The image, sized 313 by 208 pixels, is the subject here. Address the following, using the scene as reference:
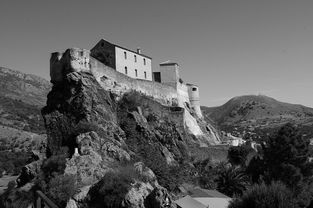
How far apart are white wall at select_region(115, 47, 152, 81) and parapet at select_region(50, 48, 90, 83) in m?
7.86

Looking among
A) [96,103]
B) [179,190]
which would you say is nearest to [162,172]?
[179,190]

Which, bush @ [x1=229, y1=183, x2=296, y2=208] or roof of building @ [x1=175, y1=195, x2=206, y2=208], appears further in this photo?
roof of building @ [x1=175, y1=195, x2=206, y2=208]

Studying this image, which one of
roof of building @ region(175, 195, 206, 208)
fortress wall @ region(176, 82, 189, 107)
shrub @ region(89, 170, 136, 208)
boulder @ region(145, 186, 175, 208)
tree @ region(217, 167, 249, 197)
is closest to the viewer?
shrub @ region(89, 170, 136, 208)

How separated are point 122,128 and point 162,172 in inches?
249

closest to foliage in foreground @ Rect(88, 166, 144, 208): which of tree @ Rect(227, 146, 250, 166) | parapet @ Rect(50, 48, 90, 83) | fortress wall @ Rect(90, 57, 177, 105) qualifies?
parapet @ Rect(50, 48, 90, 83)

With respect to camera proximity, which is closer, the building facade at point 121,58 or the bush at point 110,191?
the bush at point 110,191

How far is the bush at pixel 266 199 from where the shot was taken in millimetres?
25920

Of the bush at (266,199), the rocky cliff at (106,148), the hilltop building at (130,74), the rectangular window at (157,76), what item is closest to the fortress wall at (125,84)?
the hilltop building at (130,74)

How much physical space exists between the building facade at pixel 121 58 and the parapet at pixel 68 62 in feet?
24.5

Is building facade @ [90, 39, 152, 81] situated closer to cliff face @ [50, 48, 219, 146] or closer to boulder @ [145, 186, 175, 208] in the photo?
cliff face @ [50, 48, 219, 146]

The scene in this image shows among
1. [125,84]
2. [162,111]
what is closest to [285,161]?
[162,111]

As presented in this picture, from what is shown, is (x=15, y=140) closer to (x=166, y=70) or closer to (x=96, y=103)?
(x=166, y=70)

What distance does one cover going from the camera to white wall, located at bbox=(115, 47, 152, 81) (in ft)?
151

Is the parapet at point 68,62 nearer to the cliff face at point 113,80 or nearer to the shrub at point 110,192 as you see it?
the cliff face at point 113,80
